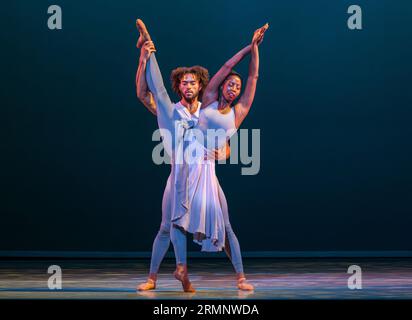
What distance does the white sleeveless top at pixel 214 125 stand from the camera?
4.76 metres

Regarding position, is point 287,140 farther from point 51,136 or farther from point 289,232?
point 51,136

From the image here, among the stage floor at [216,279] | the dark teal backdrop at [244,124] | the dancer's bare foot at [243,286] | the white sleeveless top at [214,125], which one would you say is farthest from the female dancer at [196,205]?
the dark teal backdrop at [244,124]

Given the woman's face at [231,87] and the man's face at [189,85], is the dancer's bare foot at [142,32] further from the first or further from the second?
the woman's face at [231,87]

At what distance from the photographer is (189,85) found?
4.81 m

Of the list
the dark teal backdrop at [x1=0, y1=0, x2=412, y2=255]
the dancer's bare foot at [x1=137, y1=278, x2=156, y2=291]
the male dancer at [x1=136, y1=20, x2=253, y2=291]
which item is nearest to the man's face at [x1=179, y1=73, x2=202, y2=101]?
the male dancer at [x1=136, y1=20, x2=253, y2=291]

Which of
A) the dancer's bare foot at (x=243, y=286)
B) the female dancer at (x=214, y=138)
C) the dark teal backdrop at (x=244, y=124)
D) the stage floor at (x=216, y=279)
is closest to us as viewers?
the stage floor at (x=216, y=279)

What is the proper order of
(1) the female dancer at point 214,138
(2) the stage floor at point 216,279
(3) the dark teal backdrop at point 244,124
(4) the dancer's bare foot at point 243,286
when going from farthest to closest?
(3) the dark teal backdrop at point 244,124 < (4) the dancer's bare foot at point 243,286 < (1) the female dancer at point 214,138 < (2) the stage floor at point 216,279

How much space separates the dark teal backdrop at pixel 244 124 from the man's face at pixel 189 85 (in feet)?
7.45

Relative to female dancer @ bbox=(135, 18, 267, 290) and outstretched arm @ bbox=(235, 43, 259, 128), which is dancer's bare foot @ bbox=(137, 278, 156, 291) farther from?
outstretched arm @ bbox=(235, 43, 259, 128)

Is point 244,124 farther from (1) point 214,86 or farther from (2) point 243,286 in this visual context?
(2) point 243,286

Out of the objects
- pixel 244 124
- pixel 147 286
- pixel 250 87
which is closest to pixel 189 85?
pixel 250 87

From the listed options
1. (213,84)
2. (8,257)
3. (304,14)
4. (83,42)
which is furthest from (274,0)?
(8,257)

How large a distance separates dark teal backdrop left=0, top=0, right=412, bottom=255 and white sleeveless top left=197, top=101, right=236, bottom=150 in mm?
2306

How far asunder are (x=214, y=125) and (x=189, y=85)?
0.89 ft
